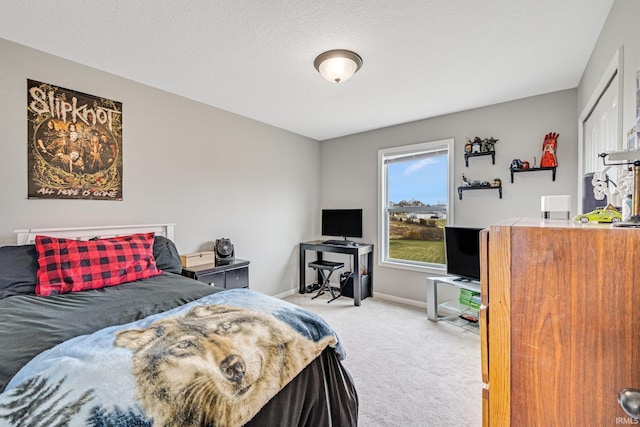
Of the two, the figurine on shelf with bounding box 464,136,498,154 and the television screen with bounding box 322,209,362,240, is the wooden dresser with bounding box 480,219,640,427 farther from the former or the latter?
the television screen with bounding box 322,209,362,240

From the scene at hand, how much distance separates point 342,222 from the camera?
4352 millimetres

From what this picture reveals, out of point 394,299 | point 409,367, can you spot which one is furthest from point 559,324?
point 394,299

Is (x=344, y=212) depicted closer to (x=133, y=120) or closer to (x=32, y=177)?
(x=133, y=120)

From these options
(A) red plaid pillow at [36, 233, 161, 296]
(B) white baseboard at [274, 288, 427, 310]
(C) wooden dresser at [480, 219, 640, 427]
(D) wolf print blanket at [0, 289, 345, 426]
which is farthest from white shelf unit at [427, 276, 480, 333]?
(A) red plaid pillow at [36, 233, 161, 296]

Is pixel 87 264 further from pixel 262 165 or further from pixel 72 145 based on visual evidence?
pixel 262 165

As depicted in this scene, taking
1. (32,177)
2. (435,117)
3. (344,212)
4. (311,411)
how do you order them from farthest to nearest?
1. (344,212)
2. (435,117)
3. (32,177)
4. (311,411)

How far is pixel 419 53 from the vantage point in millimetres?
2139

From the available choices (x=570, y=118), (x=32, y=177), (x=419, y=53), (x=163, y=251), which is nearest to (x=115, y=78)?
(x=32, y=177)

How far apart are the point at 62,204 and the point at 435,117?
3.97 meters

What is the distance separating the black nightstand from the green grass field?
7.14ft

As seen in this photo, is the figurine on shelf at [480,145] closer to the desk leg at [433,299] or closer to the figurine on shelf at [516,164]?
the figurine on shelf at [516,164]

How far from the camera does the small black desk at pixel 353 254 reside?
12.5ft

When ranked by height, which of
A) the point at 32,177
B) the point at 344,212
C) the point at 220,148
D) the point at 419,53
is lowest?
the point at 344,212

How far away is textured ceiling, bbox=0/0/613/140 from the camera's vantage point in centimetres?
169
